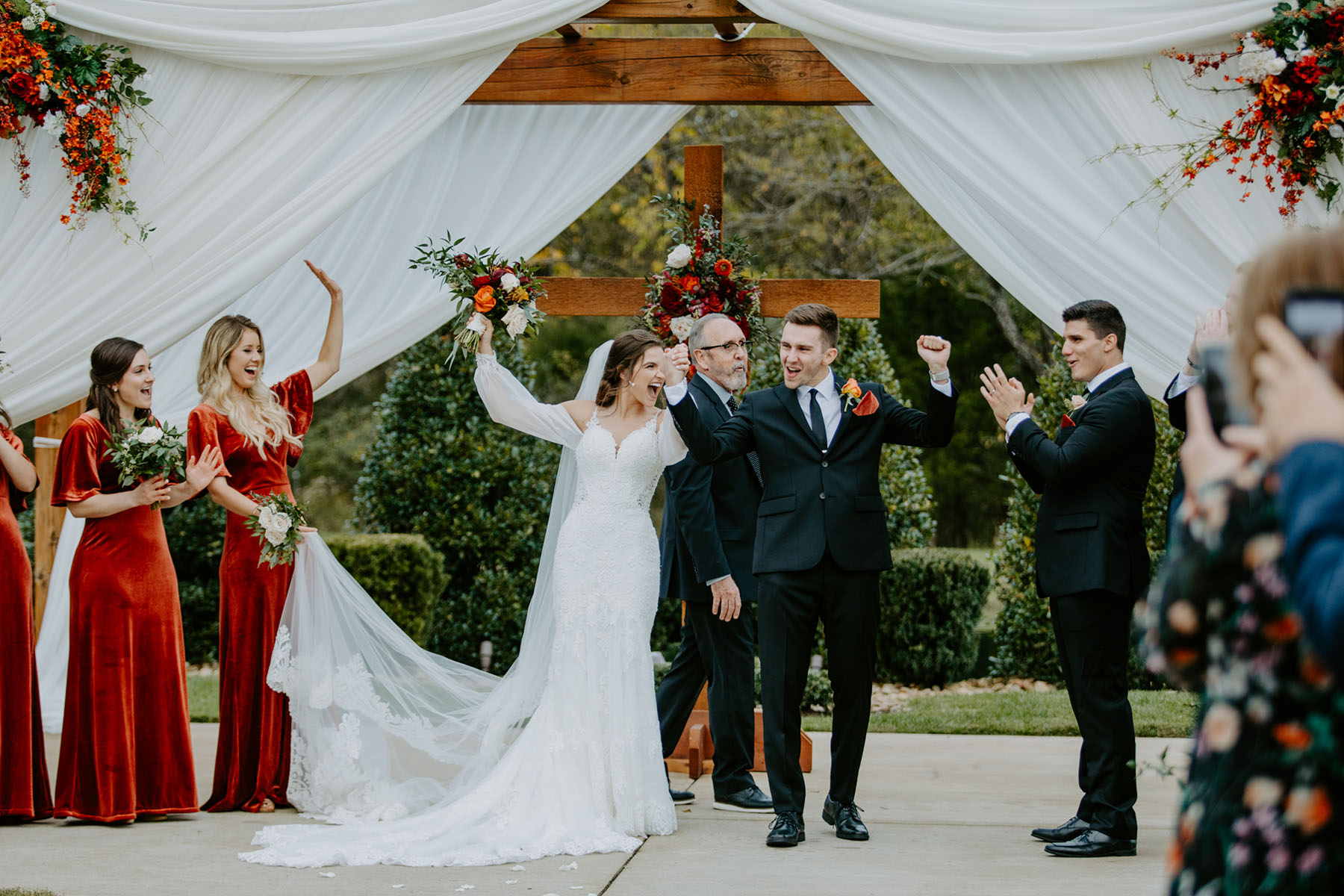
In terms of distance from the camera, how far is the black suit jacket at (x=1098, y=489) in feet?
14.5

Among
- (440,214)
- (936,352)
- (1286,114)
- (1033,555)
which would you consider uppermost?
(440,214)

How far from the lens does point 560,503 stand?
544 centimetres

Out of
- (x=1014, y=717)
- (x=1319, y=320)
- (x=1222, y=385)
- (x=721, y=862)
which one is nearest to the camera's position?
(x=1319, y=320)

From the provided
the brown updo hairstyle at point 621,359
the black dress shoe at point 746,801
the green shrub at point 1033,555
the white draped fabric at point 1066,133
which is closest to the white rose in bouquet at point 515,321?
the brown updo hairstyle at point 621,359

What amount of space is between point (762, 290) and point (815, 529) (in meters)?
1.60

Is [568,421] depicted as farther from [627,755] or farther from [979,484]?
[979,484]

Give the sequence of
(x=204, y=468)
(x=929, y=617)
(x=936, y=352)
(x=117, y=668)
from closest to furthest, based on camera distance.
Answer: (x=936, y=352) → (x=117, y=668) → (x=204, y=468) → (x=929, y=617)

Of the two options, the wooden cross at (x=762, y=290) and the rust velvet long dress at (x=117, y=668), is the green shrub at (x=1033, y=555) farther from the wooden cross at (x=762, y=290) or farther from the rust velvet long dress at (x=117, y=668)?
the rust velvet long dress at (x=117, y=668)

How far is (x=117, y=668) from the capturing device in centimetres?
509

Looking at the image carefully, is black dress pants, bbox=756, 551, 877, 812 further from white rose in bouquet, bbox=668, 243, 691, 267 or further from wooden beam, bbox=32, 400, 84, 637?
wooden beam, bbox=32, 400, 84, 637

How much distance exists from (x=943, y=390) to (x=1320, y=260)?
2.80 m

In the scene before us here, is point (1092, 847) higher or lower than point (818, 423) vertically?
lower

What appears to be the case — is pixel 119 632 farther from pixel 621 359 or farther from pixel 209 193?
pixel 621 359

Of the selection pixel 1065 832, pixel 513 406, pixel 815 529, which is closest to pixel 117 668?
pixel 513 406
